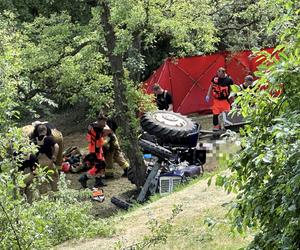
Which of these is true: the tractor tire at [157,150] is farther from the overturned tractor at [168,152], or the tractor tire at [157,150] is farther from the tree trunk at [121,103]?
the tree trunk at [121,103]

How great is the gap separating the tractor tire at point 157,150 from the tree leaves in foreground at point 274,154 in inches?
284

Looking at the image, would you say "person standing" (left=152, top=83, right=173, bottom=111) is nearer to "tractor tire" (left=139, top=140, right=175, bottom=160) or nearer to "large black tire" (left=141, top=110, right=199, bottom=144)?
"large black tire" (left=141, top=110, right=199, bottom=144)

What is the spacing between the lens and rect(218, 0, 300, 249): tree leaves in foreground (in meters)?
2.66

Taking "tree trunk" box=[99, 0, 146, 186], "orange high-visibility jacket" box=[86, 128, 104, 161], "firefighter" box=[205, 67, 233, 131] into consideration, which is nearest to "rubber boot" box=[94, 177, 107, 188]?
"orange high-visibility jacket" box=[86, 128, 104, 161]

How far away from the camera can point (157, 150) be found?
1056 centimetres

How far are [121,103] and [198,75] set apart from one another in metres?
6.84

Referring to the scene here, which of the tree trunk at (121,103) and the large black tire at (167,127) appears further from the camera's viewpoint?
the tree trunk at (121,103)

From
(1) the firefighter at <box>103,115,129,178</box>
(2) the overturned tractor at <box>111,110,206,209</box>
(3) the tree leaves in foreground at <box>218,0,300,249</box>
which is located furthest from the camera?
(1) the firefighter at <box>103,115,129,178</box>

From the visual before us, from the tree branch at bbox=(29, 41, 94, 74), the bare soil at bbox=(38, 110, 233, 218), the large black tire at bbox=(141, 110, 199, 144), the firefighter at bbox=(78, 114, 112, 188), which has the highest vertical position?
the tree branch at bbox=(29, 41, 94, 74)

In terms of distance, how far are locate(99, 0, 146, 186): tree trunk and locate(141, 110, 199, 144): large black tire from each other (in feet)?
1.53

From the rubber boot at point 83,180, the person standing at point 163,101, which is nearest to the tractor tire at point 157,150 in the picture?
the rubber boot at point 83,180

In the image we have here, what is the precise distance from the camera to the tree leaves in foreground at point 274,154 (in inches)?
105

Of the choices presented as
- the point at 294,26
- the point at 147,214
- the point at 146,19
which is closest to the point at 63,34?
the point at 146,19

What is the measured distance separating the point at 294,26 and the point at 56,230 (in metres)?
4.51
